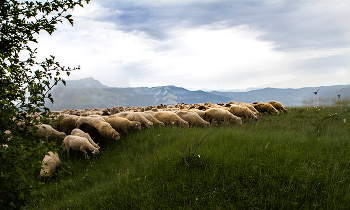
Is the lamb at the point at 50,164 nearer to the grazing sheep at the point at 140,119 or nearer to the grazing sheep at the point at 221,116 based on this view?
the grazing sheep at the point at 140,119

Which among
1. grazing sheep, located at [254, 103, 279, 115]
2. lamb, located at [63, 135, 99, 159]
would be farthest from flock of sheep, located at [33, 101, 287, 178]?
grazing sheep, located at [254, 103, 279, 115]

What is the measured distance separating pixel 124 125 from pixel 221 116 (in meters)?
6.50

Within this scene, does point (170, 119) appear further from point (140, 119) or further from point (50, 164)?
point (50, 164)

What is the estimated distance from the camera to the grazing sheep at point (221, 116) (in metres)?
12.6

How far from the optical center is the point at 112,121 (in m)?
10.6

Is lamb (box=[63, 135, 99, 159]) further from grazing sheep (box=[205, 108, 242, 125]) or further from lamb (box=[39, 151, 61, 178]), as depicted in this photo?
grazing sheep (box=[205, 108, 242, 125])

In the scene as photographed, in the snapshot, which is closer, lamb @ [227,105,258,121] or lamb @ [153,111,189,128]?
lamb @ [153,111,189,128]

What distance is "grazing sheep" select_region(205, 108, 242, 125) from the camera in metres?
12.6

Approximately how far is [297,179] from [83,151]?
7590mm

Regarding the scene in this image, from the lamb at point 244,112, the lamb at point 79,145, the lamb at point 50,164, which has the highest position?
the lamb at point 244,112

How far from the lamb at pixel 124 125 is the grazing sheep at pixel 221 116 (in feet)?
17.2

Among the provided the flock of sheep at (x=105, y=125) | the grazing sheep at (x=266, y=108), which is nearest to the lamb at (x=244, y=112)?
the flock of sheep at (x=105, y=125)

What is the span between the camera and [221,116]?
→ 13039 millimetres

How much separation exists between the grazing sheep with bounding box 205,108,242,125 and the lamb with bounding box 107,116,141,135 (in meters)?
5.25
